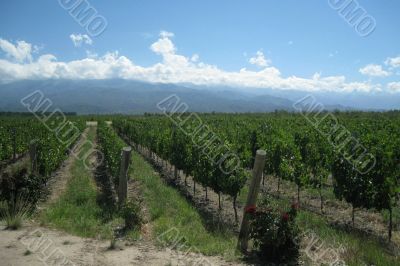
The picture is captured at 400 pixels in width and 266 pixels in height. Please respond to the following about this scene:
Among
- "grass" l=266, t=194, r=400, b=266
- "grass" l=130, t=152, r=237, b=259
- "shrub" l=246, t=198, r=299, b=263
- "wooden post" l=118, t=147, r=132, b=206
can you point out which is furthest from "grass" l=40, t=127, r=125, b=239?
"grass" l=266, t=194, r=400, b=266

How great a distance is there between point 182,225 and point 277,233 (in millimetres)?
3294

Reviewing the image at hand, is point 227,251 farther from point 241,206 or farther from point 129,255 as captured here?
point 241,206

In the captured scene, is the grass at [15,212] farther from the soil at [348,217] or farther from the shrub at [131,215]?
the soil at [348,217]

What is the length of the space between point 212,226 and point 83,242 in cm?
317

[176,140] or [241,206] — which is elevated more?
[176,140]

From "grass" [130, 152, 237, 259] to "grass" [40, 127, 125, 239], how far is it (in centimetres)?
119

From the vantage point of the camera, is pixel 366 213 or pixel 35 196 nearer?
pixel 35 196

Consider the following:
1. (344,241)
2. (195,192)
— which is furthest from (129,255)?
(195,192)

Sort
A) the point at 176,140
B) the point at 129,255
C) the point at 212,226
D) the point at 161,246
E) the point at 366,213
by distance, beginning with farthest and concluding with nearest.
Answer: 1. the point at 176,140
2. the point at 366,213
3. the point at 212,226
4. the point at 161,246
5. the point at 129,255

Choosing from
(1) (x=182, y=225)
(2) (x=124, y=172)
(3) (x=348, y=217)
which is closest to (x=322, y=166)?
(3) (x=348, y=217)

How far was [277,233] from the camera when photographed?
592cm

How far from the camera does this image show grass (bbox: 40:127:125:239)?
26.2ft

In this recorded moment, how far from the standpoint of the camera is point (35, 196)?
30.7 ft

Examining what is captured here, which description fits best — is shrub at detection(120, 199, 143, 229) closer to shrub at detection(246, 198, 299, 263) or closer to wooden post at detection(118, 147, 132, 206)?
wooden post at detection(118, 147, 132, 206)
